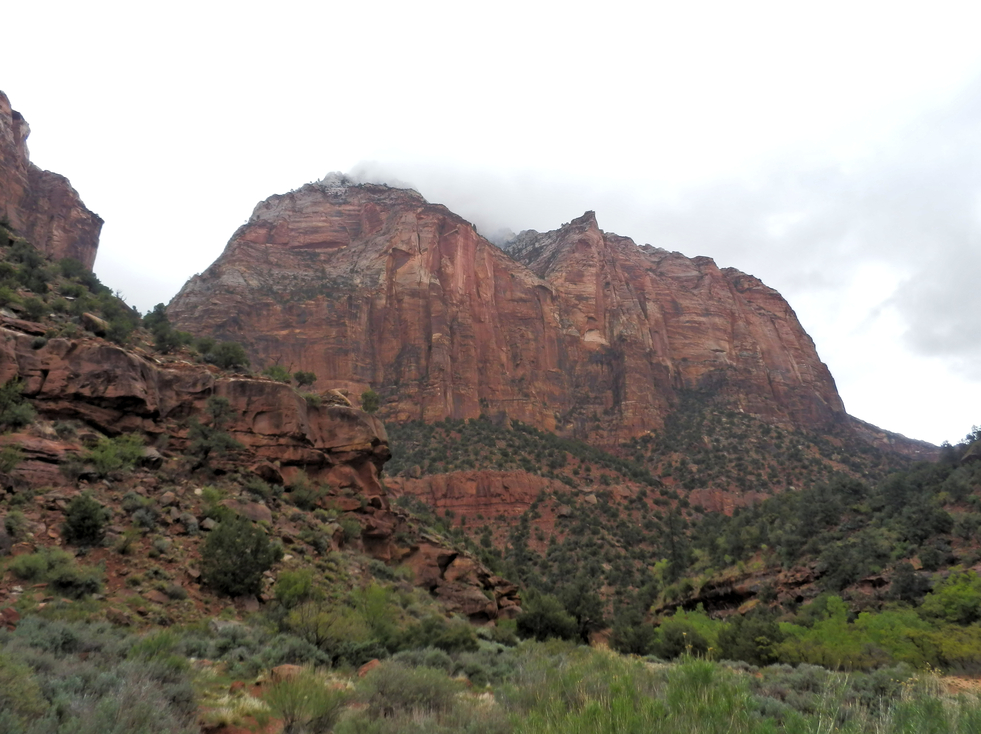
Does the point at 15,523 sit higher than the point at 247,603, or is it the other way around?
the point at 15,523

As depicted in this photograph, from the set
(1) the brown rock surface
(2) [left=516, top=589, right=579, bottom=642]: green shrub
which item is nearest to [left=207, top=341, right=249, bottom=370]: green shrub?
(1) the brown rock surface

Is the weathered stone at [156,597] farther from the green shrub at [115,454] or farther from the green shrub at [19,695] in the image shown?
the green shrub at [19,695]

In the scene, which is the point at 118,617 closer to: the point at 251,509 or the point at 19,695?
the point at 19,695

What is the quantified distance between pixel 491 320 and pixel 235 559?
72.5 m

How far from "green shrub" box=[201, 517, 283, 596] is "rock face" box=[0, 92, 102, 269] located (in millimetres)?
37865

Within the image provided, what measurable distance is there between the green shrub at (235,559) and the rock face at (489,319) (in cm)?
5301

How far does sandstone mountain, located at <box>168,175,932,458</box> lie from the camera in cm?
7381

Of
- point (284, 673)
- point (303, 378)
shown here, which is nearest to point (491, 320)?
point (303, 378)

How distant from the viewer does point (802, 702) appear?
27.5 ft

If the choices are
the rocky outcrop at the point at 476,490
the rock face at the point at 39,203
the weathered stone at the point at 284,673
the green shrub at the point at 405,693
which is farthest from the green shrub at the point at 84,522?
the rocky outcrop at the point at 476,490

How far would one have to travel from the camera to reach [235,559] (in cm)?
1452

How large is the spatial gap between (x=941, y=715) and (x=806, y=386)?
9977 centimetres

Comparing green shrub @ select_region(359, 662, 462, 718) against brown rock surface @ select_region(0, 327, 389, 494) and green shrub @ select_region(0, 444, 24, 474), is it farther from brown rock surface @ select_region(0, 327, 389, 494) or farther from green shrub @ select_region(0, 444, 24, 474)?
brown rock surface @ select_region(0, 327, 389, 494)

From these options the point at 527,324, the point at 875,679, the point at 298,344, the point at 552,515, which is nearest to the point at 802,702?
the point at 875,679
